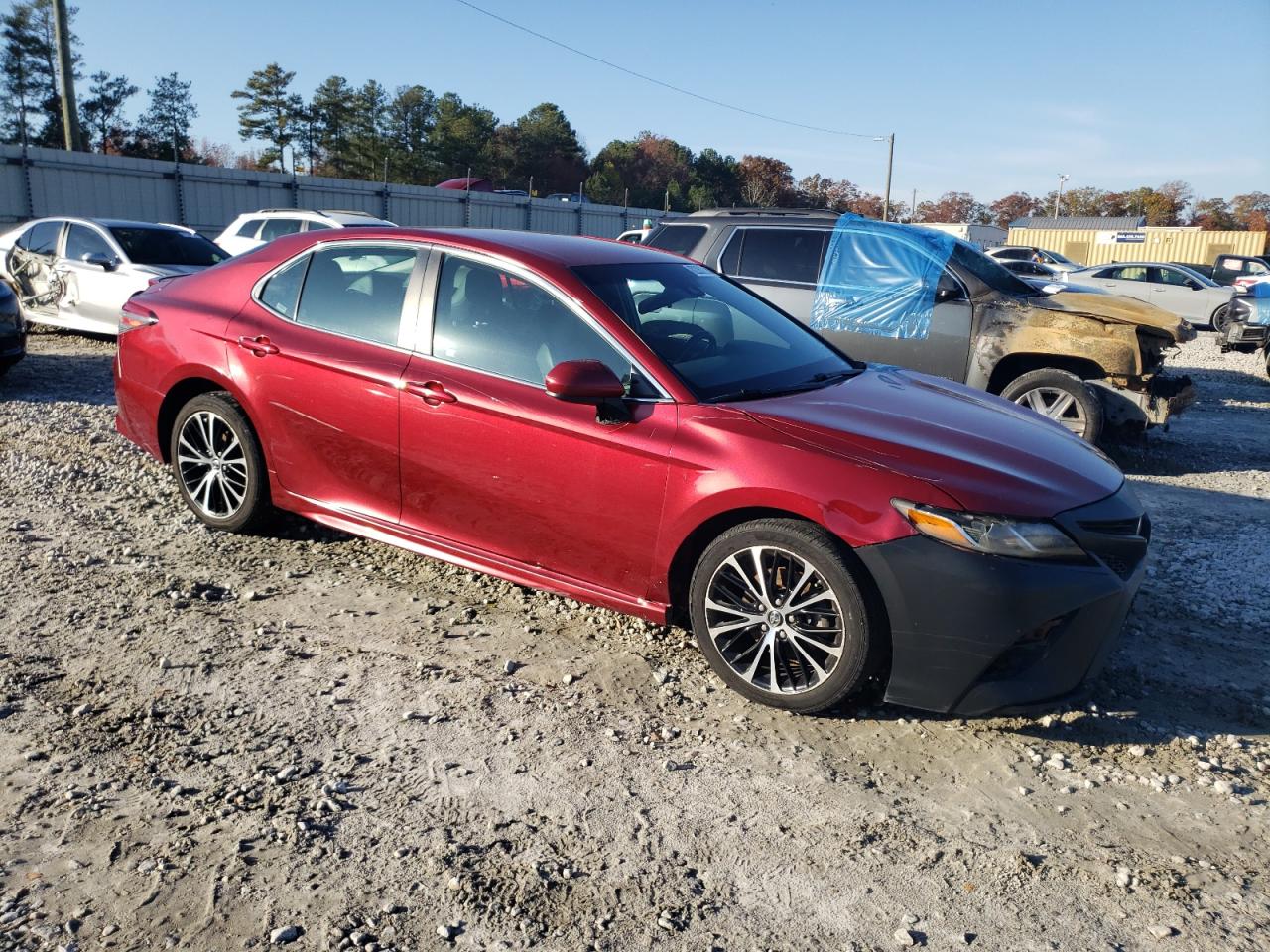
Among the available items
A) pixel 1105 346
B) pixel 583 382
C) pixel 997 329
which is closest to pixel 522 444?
pixel 583 382

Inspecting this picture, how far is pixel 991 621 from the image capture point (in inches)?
134

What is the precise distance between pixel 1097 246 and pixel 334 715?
219 feet

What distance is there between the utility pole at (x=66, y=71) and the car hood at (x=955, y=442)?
80.3ft

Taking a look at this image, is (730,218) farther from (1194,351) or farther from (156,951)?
(1194,351)

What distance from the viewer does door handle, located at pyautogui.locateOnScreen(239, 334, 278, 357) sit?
495cm

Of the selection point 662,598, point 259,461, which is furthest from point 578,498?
point 259,461

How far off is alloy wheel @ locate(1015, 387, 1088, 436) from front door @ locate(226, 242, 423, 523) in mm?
5418

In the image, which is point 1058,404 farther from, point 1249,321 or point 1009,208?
point 1009,208

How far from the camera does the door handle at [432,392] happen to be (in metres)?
4.35

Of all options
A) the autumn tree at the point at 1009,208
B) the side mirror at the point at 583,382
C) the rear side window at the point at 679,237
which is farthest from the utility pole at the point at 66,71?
the autumn tree at the point at 1009,208

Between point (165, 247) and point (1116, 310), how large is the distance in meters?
10.7

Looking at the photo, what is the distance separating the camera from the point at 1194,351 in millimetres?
17828

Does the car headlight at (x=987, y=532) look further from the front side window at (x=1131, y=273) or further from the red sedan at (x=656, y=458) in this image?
the front side window at (x=1131, y=273)

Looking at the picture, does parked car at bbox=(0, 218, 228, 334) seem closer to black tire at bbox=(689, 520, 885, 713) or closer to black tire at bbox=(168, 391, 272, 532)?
black tire at bbox=(168, 391, 272, 532)
